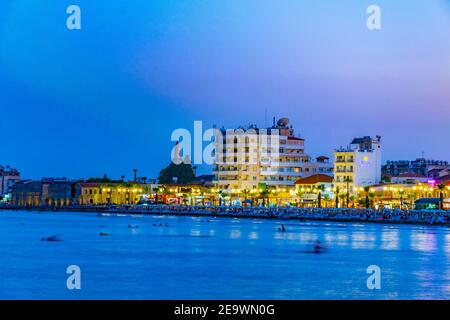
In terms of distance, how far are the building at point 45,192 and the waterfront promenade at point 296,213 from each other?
32.2 feet

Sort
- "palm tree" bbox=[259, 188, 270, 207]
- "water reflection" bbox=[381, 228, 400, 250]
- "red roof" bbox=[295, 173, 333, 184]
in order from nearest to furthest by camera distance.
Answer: "water reflection" bbox=[381, 228, 400, 250] → "red roof" bbox=[295, 173, 333, 184] → "palm tree" bbox=[259, 188, 270, 207]

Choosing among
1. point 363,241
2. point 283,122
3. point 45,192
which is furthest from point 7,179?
point 363,241

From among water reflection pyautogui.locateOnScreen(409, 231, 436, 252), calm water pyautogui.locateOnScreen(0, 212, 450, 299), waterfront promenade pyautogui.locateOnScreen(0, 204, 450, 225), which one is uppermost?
waterfront promenade pyautogui.locateOnScreen(0, 204, 450, 225)

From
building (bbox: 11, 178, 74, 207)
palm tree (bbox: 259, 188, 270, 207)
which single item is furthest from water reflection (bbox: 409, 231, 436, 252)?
building (bbox: 11, 178, 74, 207)

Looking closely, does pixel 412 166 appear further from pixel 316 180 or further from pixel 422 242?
pixel 422 242

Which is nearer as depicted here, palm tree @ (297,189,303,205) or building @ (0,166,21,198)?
palm tree @ (297,189,303,205)

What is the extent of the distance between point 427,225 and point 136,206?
5997cm

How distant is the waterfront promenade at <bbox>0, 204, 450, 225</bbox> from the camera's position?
9031cm

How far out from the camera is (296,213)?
108 metres

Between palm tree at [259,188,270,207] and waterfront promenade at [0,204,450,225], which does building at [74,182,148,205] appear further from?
palm tree at [259,188,270,207]

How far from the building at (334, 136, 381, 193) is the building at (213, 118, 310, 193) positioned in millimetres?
15890

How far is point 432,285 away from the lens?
3291cm

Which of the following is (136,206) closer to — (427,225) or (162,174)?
(162,174)

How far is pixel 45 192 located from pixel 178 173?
25.4 meters
